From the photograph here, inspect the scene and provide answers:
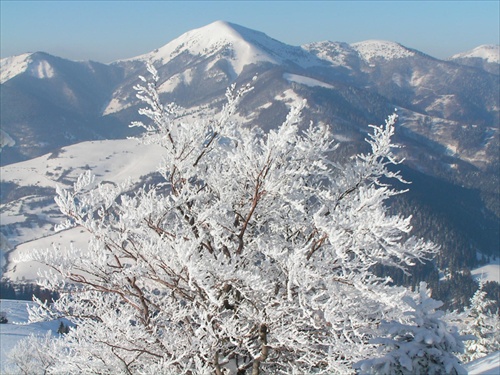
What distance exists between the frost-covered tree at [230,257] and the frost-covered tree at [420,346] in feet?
1.48

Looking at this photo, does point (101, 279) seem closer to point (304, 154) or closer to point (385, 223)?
point (304, 154)

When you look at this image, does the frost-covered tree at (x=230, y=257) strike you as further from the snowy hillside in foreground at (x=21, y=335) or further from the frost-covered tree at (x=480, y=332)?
the frost-covered tree at (x=480, y=332)

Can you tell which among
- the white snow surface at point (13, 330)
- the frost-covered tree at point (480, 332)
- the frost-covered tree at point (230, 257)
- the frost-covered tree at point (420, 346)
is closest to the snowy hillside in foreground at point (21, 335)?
the white snow surface at point (13, 330)

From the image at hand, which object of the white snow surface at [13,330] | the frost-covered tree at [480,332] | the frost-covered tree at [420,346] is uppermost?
the frost-covered tree at [420,346]

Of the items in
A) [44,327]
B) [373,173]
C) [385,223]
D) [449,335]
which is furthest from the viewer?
[44,327]

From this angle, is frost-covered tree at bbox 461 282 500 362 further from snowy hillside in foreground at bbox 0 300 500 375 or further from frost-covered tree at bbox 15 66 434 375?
frost-covered tree at bbox 15 66 434 375

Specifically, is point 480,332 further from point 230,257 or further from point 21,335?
point 21,335

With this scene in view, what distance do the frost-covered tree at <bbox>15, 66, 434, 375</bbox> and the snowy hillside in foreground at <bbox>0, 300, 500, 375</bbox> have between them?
15.1ft

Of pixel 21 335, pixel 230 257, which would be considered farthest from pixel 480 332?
pixel 21 335

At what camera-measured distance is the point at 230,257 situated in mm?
9977

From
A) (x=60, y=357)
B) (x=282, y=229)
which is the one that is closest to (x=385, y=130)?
(x=282, y=229)

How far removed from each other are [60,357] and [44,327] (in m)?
95.2

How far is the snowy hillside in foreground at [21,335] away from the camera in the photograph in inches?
487

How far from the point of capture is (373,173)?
34.4 ft
